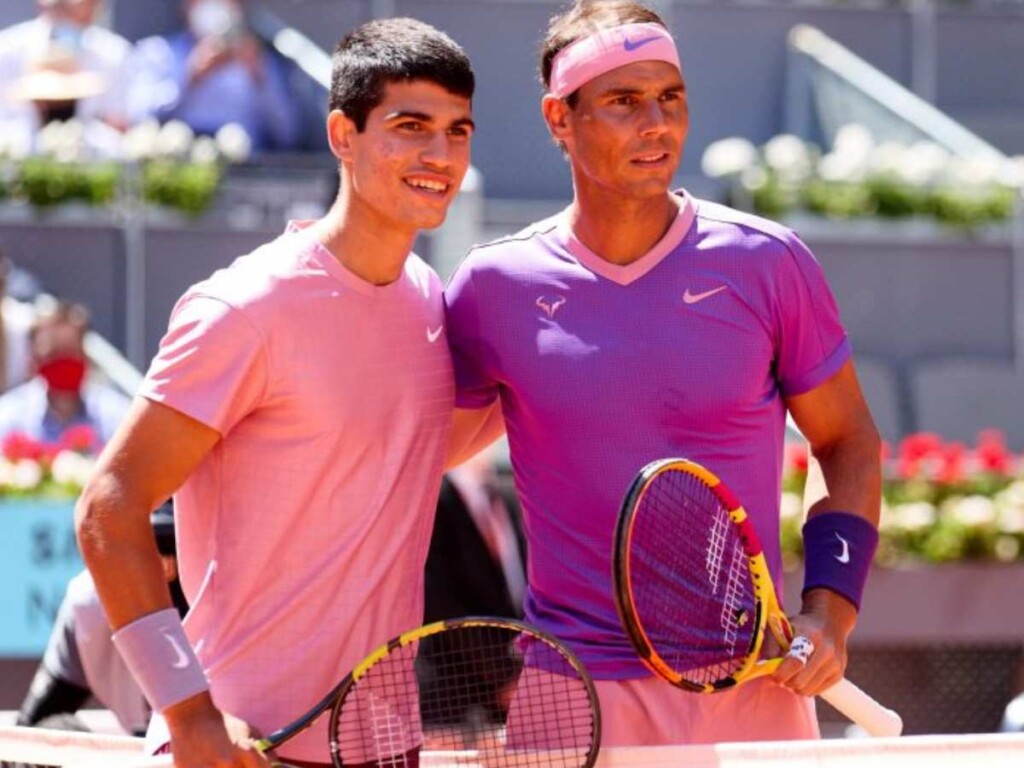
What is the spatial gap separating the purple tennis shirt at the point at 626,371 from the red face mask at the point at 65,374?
17.9 feet

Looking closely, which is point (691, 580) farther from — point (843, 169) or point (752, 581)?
point (843, 169)

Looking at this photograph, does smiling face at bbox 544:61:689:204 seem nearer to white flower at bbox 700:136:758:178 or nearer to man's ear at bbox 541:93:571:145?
man's ear at bbox 541:93:571:145

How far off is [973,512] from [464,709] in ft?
15.1

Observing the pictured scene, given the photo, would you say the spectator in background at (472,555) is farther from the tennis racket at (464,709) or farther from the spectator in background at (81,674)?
the tennis racket at (464,709)

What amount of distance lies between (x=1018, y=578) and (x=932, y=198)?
146 inches

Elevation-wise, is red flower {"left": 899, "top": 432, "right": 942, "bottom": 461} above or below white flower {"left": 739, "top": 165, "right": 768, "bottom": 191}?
below

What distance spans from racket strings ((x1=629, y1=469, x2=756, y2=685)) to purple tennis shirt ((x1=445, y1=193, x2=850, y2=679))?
114 millimetres

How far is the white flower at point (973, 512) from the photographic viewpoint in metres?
7.69

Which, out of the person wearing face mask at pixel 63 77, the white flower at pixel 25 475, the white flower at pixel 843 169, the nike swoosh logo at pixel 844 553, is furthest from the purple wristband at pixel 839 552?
the person wearing face mask at pixel 63 77

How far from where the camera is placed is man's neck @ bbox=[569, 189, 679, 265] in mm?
3525

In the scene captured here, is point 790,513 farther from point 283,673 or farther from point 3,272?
point 283,673

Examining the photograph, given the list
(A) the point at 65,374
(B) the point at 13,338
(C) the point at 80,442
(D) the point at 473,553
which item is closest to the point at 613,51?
(D) the point at 473,553

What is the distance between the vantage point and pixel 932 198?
10891 millimetres

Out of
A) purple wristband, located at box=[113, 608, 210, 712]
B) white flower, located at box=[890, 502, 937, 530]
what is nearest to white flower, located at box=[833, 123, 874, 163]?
white flower, located at box=[890, 502, 937, 530]
